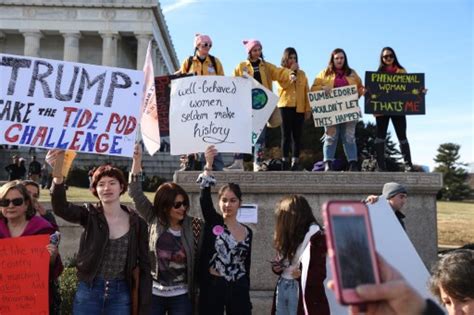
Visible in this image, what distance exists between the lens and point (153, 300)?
4.45 metres

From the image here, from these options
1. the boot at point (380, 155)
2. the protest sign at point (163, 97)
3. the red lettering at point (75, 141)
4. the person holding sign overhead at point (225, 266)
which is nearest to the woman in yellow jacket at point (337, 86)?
the boot at point (380, 155)

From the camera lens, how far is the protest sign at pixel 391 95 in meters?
7.92

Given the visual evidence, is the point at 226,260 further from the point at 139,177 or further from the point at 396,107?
the point at 396,107

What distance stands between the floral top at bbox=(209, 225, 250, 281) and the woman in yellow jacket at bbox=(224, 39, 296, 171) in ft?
10.8

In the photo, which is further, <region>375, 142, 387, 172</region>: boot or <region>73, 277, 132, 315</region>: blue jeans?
<region>375, 142, 387, 172</region>: boot

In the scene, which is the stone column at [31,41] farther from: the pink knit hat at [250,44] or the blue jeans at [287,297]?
the blue jeans at [287,297]

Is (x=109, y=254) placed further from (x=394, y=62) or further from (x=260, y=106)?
(x=394, y=62)

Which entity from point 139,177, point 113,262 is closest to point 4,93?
point 139,177

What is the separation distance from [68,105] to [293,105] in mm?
3751

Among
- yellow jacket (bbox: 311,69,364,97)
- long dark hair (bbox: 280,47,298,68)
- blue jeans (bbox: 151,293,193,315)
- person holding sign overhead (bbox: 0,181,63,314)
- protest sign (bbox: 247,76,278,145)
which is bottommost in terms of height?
blue jeans (bbox: 151,293,193,315)

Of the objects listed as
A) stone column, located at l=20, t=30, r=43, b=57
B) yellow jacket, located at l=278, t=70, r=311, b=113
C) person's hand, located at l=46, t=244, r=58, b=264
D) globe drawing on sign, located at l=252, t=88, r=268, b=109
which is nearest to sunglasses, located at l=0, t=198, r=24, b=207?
person's hand, located at l=46, t=244, r=58, b=264

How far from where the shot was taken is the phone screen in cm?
134

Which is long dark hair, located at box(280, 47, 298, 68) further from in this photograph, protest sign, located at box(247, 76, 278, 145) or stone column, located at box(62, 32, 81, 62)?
stone column, located at box(62, 32, 81, 62)

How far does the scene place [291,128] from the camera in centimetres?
814
